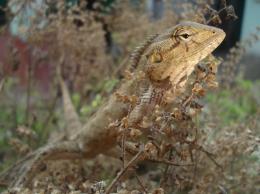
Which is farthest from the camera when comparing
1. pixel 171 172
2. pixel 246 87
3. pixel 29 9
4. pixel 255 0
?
pixel 246 87

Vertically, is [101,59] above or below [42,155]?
above

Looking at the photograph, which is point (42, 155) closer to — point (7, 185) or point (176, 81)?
point (7, 185)

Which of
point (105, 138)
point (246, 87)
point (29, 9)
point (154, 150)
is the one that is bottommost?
point (246, 87)

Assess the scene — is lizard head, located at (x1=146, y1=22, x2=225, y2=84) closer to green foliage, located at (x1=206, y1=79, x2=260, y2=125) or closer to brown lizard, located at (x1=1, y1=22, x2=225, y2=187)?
brown lizard, located at (x1=1, y1=22, x2=225, y2=187)

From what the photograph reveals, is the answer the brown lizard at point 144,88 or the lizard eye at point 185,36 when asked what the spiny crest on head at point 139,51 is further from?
the lizard eye at point 185,36

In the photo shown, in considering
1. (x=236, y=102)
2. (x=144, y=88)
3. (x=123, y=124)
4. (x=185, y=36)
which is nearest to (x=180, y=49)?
(x=185, y=36)

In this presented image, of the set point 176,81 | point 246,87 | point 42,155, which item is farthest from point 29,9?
point 246,87

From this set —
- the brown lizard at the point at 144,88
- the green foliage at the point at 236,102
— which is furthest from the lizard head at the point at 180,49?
the green foliage at the point at 236,102

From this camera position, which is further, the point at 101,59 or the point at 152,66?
the point at 101,59
